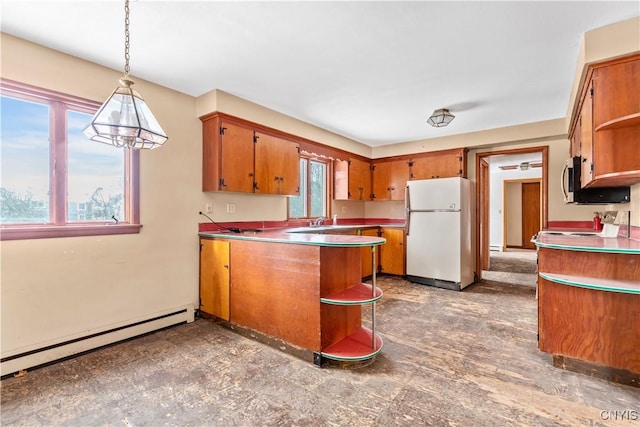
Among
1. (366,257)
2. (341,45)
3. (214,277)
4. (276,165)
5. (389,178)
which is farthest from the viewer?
(389,178)

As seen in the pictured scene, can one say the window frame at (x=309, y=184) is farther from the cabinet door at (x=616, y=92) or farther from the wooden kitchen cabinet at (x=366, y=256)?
the cabinet door at (x=616, y=92)

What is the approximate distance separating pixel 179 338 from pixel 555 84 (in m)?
4.43

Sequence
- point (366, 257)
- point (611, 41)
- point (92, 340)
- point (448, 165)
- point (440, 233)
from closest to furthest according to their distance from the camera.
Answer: point (611, 41)
point (92, 340)
point (440, 233)
point (366, 257)
point (448, 165)

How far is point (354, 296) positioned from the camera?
7.71 ft

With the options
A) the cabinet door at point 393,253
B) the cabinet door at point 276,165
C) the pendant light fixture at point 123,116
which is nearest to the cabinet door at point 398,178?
the cabinet door at point 393,253

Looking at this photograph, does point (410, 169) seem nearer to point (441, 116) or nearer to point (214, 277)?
point (441, 116)

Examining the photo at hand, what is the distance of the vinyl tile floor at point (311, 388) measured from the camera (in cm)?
169

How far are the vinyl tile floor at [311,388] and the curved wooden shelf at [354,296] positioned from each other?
1.62 ft

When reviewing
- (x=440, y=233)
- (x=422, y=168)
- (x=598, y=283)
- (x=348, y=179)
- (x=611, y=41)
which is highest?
(x=611, y=41)

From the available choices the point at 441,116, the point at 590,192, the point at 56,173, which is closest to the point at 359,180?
the point at 441,116

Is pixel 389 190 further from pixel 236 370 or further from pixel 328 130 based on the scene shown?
pixel 236 370

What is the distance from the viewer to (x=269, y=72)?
275 centimetres

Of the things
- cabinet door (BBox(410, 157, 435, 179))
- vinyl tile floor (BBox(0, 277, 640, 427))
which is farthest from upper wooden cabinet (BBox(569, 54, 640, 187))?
cabinet door (BBox(410, 157, 435, 179))

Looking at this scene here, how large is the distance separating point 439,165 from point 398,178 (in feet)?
2.47
